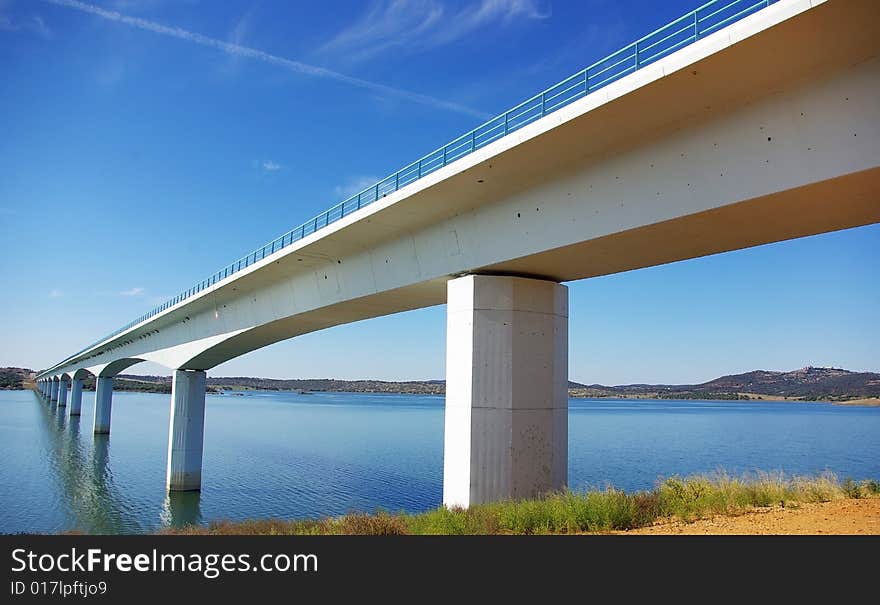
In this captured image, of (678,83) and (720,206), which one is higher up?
(678,83)

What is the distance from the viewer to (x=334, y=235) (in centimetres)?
1955

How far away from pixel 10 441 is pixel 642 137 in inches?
2376

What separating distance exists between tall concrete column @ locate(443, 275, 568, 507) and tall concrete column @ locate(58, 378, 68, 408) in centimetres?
11656

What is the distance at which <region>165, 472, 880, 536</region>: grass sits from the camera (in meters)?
11.2

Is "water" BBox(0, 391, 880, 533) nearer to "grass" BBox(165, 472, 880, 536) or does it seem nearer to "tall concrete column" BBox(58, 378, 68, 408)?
"grass" BBox(165, 472, 880, 536)

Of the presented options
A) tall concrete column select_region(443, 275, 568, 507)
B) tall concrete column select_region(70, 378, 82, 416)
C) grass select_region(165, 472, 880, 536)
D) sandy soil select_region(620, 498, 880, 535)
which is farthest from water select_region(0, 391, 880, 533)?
tall concrete column select_region(70, 378, 82, 416)

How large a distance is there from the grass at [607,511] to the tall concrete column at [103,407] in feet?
191

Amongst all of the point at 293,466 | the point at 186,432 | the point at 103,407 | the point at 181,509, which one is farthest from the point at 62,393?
the point at 181,509

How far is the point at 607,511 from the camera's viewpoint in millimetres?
11195
